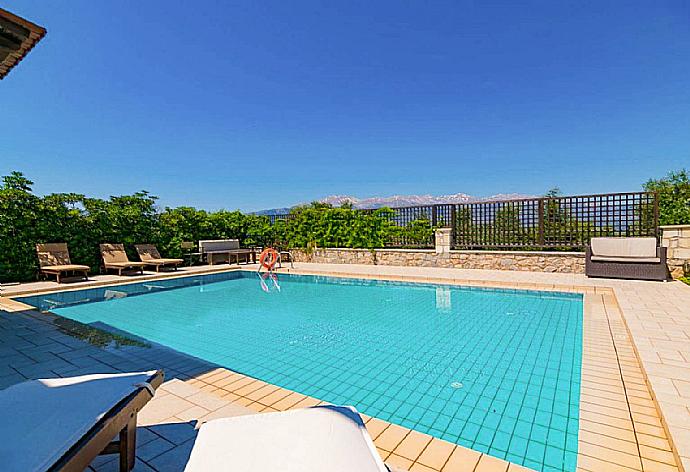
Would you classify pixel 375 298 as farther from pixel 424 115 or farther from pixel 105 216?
pixel 424 115

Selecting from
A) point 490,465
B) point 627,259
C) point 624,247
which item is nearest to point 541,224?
point 624,247

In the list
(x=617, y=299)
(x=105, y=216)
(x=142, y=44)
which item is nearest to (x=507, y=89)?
(x=617, y=299)

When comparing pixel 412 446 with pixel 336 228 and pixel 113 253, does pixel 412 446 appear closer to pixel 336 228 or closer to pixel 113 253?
pixel 113 253

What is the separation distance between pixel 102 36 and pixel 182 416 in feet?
33.4

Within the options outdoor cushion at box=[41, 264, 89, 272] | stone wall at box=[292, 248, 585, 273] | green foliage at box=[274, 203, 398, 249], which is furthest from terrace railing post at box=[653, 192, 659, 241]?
outdoor cushion at box=[41, 264, 89, 272]

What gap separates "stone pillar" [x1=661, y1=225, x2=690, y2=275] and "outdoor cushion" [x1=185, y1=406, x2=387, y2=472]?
9672 mm

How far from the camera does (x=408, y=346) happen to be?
4340 millimetres

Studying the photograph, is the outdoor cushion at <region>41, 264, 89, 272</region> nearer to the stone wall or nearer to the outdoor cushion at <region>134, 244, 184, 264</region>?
the outdoor cushion at <region>134, 244, 184, 264</region>

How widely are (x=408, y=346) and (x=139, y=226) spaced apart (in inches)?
411

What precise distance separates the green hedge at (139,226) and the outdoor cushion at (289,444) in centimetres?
1052

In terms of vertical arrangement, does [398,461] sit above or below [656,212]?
below

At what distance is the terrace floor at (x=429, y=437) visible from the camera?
1.86 m

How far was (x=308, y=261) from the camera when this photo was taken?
13.6 metres

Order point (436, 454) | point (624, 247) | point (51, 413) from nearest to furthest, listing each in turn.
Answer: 1. point (51, 413)
2. point (436, 454)
3. point (624, 247)
